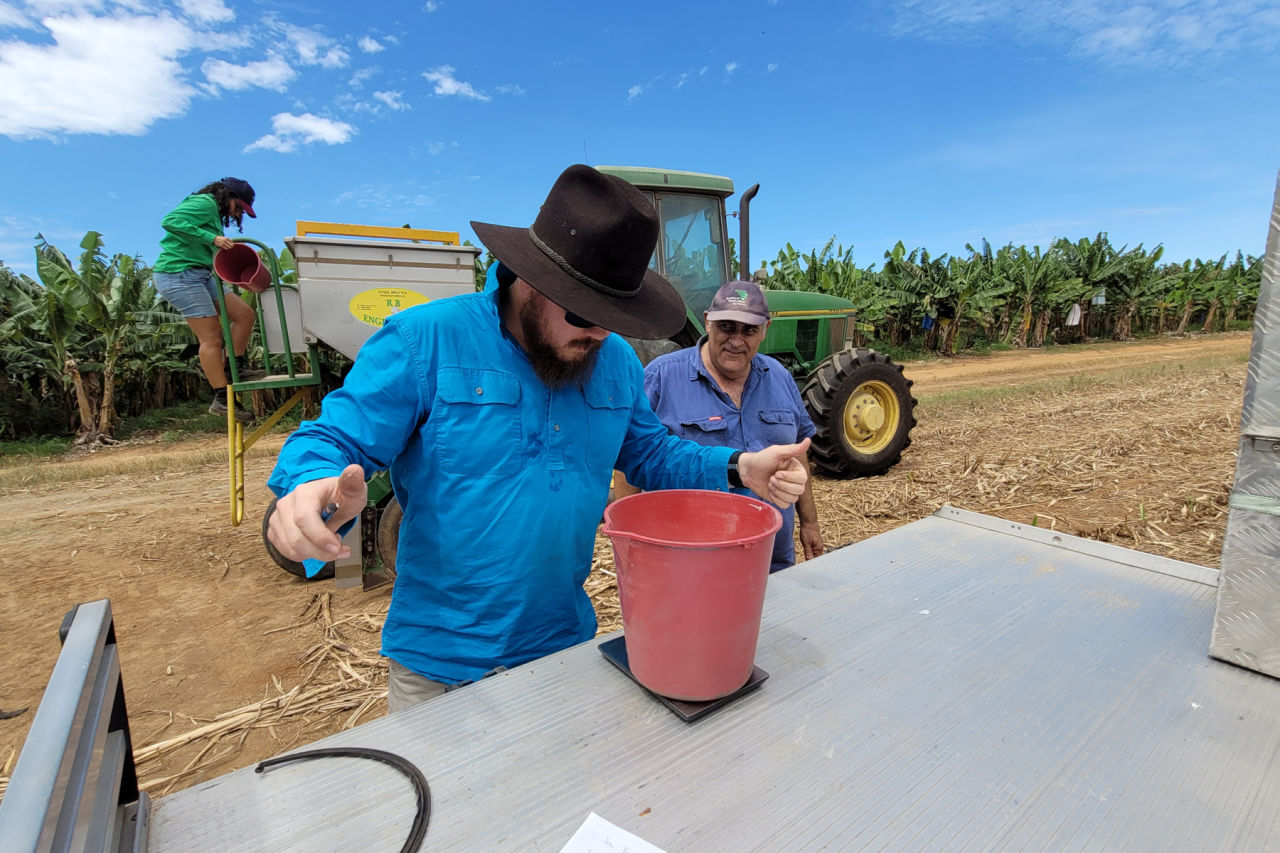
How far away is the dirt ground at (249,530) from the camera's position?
10.3ft

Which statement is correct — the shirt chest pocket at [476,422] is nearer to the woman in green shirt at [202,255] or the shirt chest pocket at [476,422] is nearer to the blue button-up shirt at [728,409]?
the blue button-up shirt at [728,409]

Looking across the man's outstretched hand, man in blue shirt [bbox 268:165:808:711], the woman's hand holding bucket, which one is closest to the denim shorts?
man in blue shirt [bbox 268:165:808:711]

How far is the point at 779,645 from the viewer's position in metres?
1.38

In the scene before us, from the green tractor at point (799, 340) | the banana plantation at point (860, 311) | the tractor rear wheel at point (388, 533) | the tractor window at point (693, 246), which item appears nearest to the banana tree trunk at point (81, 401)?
the banana plantation at point (860, 311)

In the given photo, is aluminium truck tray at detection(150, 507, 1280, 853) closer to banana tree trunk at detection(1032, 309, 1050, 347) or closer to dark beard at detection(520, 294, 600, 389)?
dark beard at detection(520, 294, 600, 389)

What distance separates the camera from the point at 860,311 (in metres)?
17.5

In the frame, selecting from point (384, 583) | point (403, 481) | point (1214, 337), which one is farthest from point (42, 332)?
point (1214, 337)

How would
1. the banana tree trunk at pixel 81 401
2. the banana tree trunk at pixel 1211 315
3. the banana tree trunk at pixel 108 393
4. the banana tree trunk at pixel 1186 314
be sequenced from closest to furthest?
the banana tree trunk at pixel 81 401 → the banana tree trunk at pixel 108 393 → the banana tree trunk at pixel 1186 314 → the banana tree trunk at pixel 1211 315

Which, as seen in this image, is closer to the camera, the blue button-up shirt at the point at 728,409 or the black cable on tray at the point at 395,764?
the black cable on tray at the point at 395,764

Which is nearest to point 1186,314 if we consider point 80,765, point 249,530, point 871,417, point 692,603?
point 871,417

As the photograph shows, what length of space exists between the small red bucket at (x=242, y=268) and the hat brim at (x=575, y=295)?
11.5ft

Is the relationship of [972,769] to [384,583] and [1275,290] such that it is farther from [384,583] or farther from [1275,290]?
[384,583]

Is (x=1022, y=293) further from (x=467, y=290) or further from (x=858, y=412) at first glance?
(x=467, y=290)

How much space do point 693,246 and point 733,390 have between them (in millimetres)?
2954
